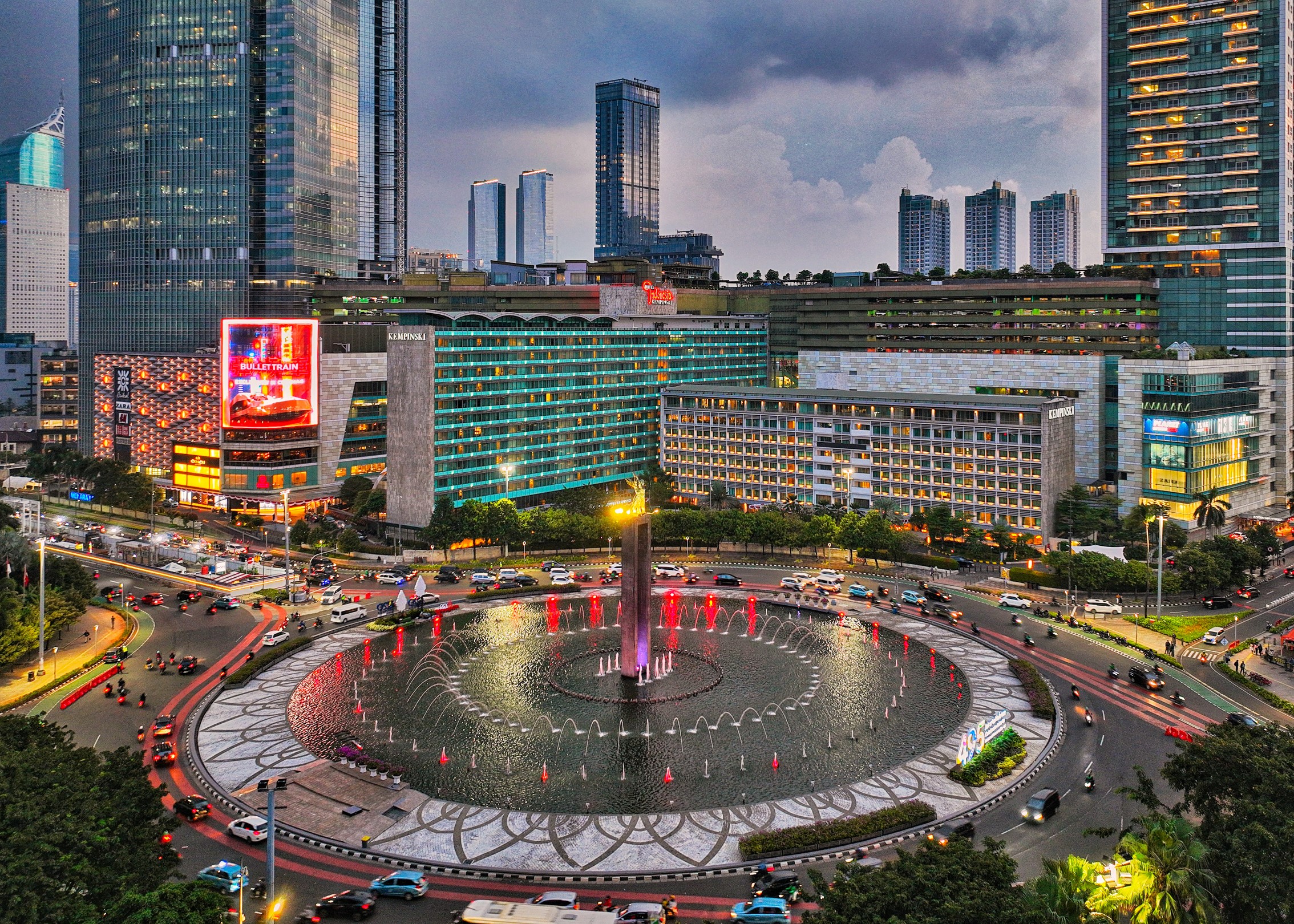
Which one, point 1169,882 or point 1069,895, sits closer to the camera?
point 1069,895

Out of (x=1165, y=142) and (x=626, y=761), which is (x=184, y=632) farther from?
(x=1165, y=142)

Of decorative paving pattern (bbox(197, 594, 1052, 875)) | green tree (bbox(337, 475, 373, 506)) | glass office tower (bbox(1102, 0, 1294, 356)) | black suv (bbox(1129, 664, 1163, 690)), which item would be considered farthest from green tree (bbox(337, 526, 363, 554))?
glass office tower (bbox(1102, 0, 1294, 356))

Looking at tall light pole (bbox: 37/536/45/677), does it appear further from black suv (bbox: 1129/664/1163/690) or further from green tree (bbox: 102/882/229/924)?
black suv (bbox: 1129/664/1163/690)

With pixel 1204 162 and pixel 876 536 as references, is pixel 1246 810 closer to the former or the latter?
pixel 876 536

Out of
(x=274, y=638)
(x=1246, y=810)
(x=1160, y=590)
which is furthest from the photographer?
(x=1160, y=590)

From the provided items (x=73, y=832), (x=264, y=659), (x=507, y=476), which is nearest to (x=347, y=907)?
(x=73, y=832)

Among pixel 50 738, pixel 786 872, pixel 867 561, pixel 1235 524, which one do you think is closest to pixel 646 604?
pixel 786 872

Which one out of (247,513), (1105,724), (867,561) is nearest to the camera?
(1105,724)

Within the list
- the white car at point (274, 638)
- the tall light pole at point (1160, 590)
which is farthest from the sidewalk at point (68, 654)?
the tall light pole at point (1160, 590)
